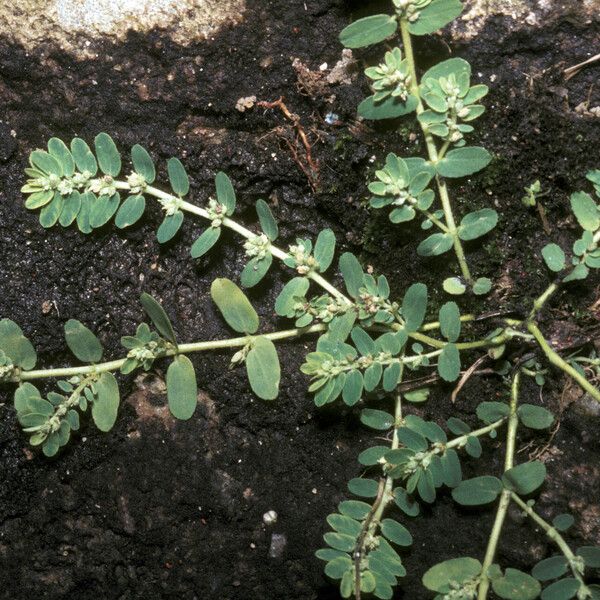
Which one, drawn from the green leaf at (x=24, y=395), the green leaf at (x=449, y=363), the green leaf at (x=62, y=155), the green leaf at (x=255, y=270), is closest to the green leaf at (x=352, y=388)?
the green leaf at (x=449, y=363)

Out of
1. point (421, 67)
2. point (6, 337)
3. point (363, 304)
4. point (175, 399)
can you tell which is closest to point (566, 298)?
point (363, 304)

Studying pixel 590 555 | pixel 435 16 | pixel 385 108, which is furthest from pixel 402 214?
pixel 590 555

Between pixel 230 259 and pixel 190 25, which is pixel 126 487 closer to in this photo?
pixel 230 259

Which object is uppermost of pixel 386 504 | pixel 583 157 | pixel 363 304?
pixel 583 157

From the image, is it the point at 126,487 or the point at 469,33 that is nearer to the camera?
the point at 469,33


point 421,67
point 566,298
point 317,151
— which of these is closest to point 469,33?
point 421,67

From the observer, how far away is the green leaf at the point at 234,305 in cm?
308

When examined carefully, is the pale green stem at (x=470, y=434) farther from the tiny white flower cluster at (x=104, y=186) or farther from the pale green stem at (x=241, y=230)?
the tiny white flower cluster at (x=104, y=186)

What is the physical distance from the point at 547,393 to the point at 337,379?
848 millimetres

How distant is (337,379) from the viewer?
3.02 metres

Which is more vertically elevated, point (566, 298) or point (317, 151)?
point (317, 151)

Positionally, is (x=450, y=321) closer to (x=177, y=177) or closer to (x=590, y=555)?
(x=590, y=555)

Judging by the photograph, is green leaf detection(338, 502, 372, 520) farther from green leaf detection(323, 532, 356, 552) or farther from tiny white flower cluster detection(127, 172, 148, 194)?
tiny white flower cluster detection(127, 172, 148, 194)

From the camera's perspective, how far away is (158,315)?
120 inches
